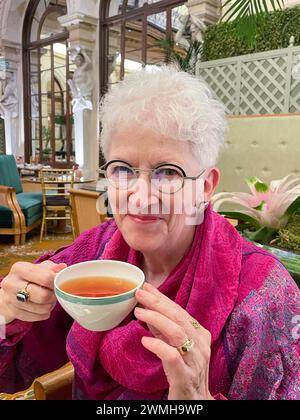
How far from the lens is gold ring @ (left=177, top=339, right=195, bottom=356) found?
1.81 ft

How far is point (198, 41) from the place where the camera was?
522 centimetres

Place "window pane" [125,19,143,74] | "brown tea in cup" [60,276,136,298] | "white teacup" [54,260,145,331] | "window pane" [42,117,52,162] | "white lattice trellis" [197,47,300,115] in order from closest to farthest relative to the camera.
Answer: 1. "white teacup" [54,260,145,331]
2. "brown tea in cup" [60,276,136,298]
3. "white lattice trellis" [197,47,300,115]
4. "window pane" [125,19,143,74]
5. "window pane" [42,117,52,162]

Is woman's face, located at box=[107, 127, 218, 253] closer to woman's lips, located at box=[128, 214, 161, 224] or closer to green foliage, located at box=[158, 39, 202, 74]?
woman's lips, located at box=[128, 214, 161, 224]

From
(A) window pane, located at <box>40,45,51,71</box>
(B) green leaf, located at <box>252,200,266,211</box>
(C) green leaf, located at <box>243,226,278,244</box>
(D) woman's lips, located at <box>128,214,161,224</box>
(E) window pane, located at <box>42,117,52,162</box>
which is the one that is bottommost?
(C) green leaf, located at <box>243,226,278,244</box>

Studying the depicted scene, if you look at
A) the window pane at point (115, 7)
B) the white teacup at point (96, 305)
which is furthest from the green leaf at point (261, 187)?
the window pane at point (115, 7)

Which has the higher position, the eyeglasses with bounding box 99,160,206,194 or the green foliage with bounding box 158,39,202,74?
Result: the green foliage with bounding box 158,39,202,74

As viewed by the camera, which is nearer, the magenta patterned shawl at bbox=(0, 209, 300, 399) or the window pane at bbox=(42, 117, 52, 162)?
the magenta patterned shawl at bbox=(0, 209, 300, 399)

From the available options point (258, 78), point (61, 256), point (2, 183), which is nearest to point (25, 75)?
point (2, 183)

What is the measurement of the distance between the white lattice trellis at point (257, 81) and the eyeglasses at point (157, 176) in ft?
12.5

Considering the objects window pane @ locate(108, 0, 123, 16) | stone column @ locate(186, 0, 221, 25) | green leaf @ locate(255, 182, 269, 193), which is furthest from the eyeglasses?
window pane @ locate(108, 0, 123, 16)

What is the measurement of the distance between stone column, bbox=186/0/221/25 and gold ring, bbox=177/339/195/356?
5601 mm

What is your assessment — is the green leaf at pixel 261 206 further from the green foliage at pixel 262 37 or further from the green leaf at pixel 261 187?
the green foliage at pixel 262 37

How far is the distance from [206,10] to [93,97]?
3190mm

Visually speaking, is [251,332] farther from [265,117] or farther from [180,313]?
[265,117]
